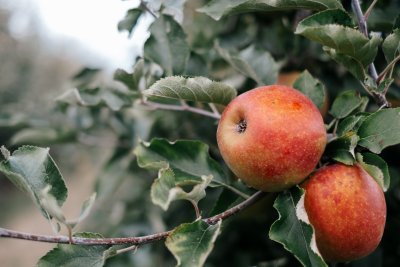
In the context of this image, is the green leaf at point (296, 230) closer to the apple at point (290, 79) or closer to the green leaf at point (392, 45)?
the green leaf at point (392, 45)

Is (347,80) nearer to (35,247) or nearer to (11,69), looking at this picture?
(35,247)

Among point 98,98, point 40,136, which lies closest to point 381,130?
point 98,98

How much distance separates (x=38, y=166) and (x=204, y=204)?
2.47 feet

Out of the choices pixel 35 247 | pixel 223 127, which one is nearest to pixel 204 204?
pixel 223 127

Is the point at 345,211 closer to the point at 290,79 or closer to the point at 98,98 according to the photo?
the point at 290,79

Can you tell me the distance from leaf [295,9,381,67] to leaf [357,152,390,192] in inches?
6.2

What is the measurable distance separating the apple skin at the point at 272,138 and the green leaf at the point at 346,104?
12 centimetres

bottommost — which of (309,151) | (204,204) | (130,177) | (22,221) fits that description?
(22,221)

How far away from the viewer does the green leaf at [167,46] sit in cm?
103

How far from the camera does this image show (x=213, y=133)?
147cm

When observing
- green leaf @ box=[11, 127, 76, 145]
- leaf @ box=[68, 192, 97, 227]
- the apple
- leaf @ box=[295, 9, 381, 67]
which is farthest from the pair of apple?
green leaf @ box=[11, 127, 76, 145]

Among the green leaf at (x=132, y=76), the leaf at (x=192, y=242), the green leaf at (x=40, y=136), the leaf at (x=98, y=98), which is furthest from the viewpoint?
the green leaf at (x=40, y=136)

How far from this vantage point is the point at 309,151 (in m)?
0.72

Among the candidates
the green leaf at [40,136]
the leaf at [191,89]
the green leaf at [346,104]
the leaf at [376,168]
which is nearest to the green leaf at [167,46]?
the leaf at [191,89]
